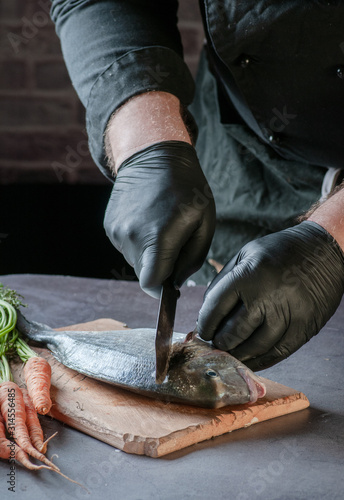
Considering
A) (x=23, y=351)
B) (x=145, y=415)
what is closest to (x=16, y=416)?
(x=145, y=415)

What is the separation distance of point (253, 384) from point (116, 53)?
1.03 m

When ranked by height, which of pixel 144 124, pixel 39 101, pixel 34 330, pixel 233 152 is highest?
pixel 144 124

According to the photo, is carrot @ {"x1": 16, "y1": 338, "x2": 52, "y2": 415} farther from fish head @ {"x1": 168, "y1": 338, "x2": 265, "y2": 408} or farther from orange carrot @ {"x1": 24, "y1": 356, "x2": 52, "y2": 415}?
fish head @ {"x1": 168, "y1": 338, "x2": 265, "y2": 408}

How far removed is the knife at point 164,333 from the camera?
1408 mm

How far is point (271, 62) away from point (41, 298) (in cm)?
107

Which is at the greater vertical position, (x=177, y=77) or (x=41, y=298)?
(x=177, y=77)

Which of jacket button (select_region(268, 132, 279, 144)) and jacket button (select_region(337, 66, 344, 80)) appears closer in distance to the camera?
jacket button (select_region(337, 66, 344, 80))

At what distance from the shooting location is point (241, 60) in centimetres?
188

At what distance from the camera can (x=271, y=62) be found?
1.85 metres

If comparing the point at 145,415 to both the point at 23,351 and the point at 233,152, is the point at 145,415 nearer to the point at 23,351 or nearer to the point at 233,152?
the point at 23,351

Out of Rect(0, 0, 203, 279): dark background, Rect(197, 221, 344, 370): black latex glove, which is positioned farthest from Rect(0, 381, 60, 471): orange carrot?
Rect(0, 0, 203, 279): dark background

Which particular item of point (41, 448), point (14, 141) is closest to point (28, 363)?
point (41, 448)

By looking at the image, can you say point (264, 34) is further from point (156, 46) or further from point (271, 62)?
point (156, 46)

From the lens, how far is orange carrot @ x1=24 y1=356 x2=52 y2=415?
1367mm
